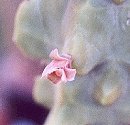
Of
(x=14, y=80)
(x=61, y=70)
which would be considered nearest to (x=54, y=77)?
(x=61, y=70)

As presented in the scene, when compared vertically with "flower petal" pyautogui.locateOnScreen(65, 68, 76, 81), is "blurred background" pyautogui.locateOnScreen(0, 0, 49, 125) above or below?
below

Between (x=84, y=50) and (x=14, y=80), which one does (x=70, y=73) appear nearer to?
(x=84, y=50)

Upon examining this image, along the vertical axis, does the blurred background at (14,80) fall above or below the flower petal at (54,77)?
below

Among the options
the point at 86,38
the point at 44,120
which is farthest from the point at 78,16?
the point at 44,120

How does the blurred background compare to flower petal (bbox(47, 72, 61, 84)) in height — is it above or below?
below

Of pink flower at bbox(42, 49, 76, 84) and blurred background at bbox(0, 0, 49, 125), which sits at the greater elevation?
pink flower at bbox(42, 49, 76, 84)
